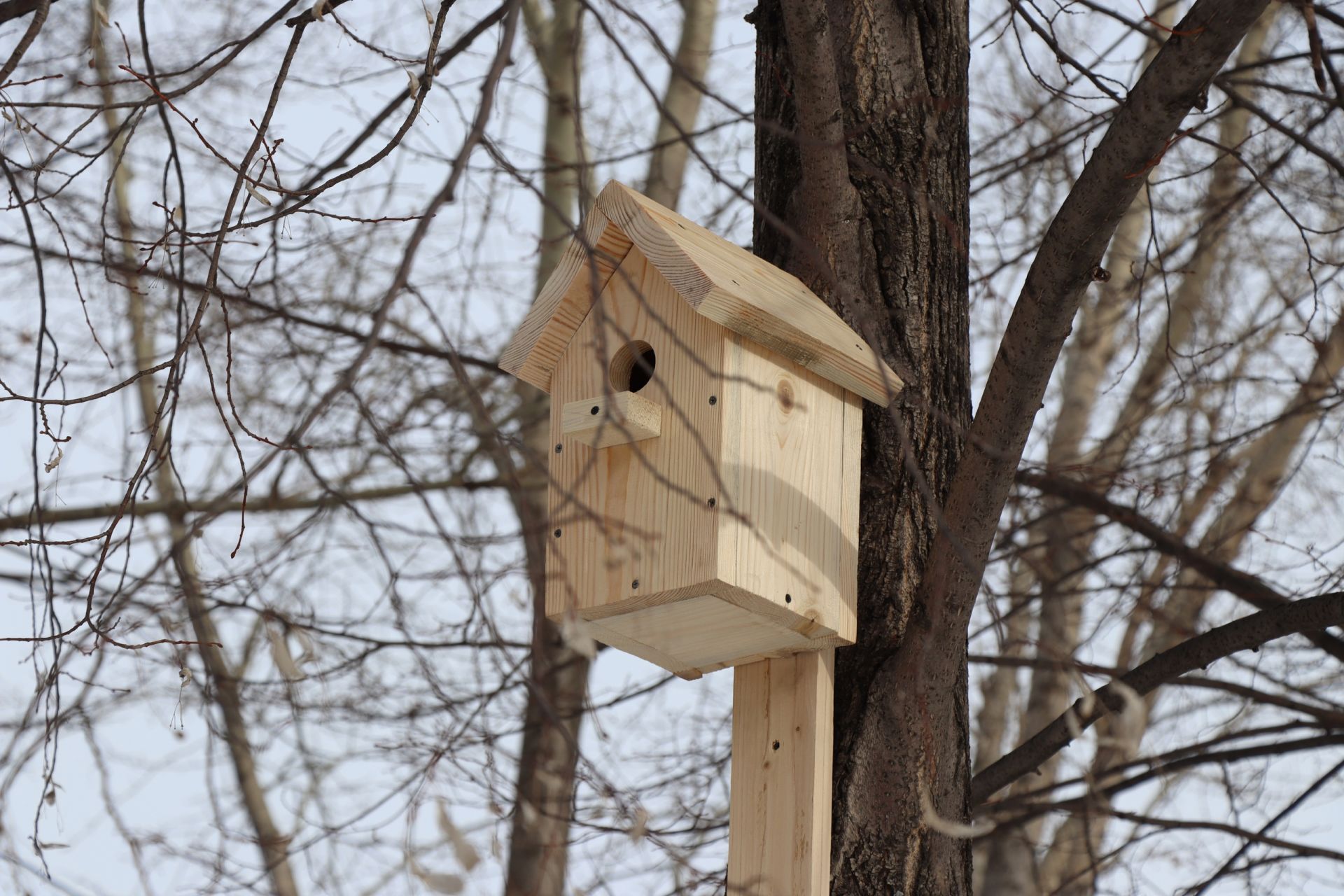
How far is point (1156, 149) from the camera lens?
227 centimetres

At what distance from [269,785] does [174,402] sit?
2.70 metres

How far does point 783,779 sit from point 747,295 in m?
0.75

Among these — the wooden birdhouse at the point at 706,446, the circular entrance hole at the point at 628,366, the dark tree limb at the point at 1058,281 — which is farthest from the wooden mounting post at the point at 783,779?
the circular entrance hole at the point at 628,366

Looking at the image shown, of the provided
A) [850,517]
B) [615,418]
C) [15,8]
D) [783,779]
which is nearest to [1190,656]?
[850,517]

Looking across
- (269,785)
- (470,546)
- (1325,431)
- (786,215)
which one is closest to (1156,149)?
(786,215)

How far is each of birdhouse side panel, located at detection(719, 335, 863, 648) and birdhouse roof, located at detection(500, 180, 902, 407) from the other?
0.05m

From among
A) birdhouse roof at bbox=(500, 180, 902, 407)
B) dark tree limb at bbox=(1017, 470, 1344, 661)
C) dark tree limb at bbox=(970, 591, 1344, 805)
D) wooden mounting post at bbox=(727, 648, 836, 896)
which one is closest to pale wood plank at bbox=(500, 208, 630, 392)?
birdhouse roof at bbox=(500, 180, 902, 407)

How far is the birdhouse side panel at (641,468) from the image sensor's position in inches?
95.6

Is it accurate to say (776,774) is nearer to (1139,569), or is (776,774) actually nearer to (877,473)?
(877,473)

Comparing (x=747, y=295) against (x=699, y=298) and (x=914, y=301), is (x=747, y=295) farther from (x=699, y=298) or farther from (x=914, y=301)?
(x=914, y=301)

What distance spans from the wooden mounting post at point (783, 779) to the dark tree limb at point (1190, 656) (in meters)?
0.40

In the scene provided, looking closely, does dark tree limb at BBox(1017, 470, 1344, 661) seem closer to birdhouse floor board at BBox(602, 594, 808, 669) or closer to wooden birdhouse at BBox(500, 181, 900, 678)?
wooden birdhouse at BBox(500, 181, 900, 678)

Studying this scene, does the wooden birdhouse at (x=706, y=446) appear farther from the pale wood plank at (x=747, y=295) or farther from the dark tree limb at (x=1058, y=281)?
the dark tree limb at (x=1058, y=281)

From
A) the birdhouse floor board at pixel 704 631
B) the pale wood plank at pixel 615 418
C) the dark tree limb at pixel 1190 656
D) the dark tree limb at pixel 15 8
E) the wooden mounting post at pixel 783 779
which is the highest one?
the dark tree limb at pixel 15 8
